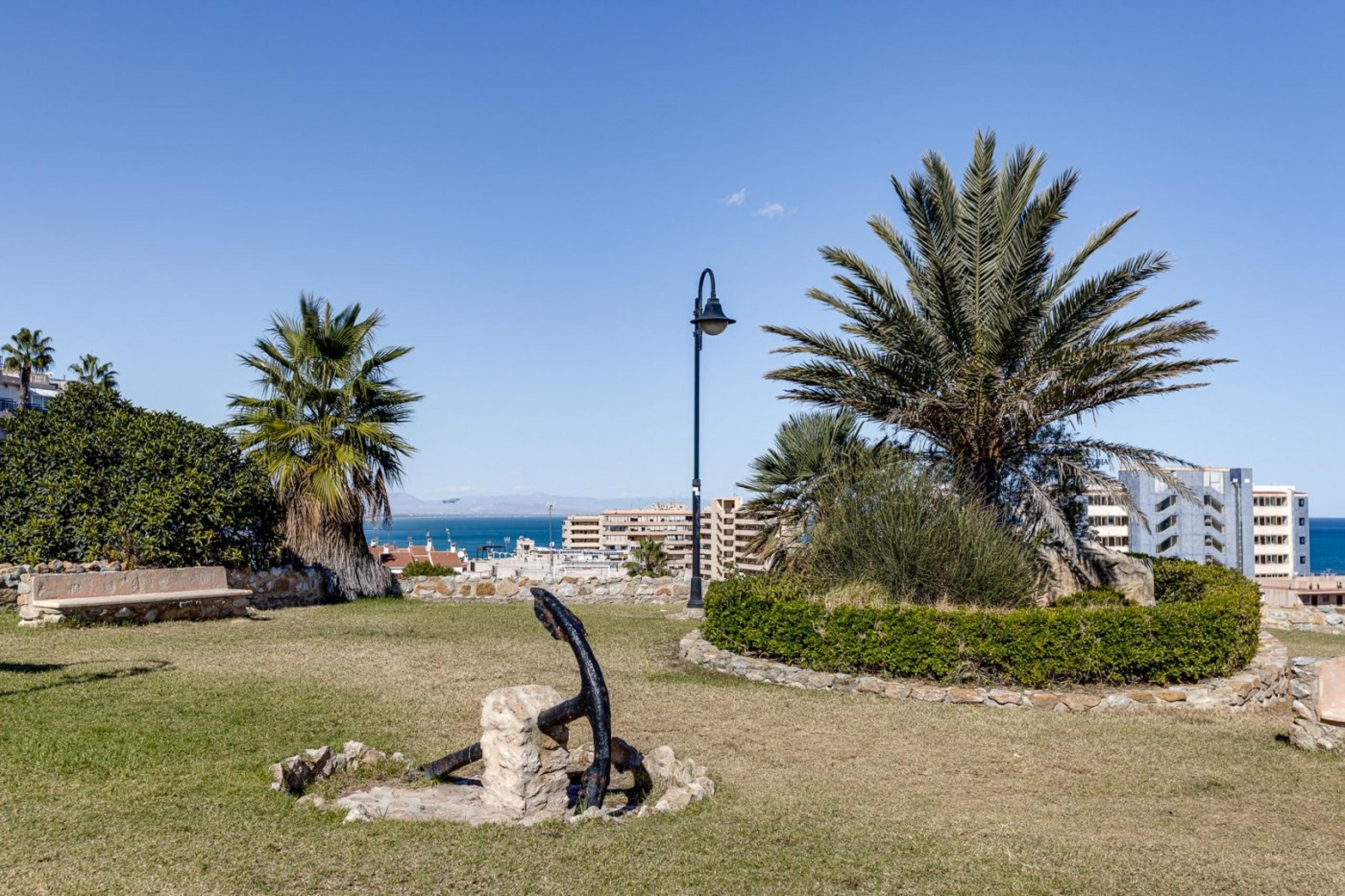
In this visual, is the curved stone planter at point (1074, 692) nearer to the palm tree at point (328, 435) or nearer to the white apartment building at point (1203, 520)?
the palm tree at point (328, 435)

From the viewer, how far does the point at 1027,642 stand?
9320 mm

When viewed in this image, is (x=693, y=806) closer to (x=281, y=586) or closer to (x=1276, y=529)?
(x=281, y=586)

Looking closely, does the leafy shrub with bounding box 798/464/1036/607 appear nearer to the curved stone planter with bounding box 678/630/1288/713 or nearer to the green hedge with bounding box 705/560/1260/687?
the green hedge with bounding box 705/560/1260/687

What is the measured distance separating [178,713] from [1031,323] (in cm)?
1165

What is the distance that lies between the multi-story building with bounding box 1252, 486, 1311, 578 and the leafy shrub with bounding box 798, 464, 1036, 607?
12699cm

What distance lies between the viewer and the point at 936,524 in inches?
432

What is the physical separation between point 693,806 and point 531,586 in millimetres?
14769

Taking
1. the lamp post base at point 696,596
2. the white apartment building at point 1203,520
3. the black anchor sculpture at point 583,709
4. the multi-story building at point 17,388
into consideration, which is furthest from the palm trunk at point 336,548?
the white apartment building at point 1203,520

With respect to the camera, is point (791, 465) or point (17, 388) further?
point (17, 388)

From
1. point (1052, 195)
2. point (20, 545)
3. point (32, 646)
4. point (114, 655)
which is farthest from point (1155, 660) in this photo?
point (20, 545)

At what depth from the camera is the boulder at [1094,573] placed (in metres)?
13.5

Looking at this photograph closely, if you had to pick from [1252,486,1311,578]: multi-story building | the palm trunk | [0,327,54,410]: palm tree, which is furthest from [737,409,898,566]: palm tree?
[1252,486,1311,578]: multi-story building

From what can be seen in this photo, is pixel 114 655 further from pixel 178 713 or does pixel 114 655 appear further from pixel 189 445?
pixel 189 445

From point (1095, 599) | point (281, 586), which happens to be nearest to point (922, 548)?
point (1095, 599)
